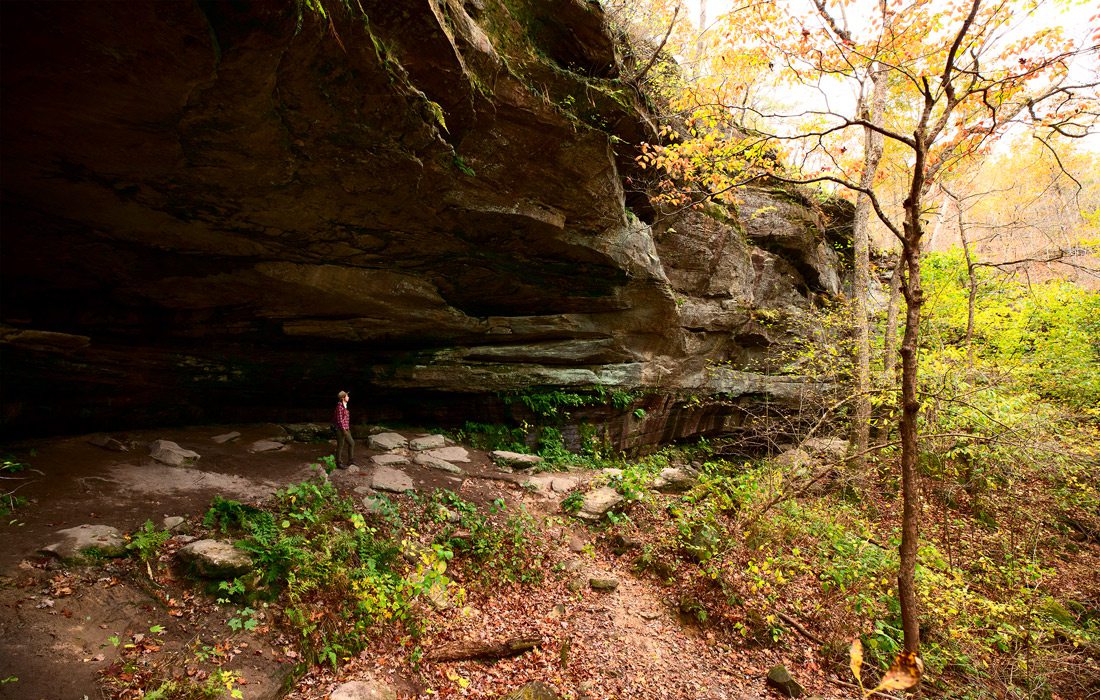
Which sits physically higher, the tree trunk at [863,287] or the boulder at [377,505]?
the tree trunk at [863,287]

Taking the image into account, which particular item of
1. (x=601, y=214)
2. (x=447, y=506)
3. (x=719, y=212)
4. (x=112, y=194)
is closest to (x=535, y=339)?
(x=601, y=214)

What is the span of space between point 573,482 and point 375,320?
503 cm

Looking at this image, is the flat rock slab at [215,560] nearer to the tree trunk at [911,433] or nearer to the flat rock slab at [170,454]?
the flat rock slab at [170,454]

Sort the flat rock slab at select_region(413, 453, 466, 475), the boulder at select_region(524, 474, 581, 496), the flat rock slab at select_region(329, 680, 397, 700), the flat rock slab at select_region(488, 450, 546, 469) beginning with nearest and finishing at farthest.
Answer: the flat rock slab at select_region(329, 680, 397, 700)
the boulder at select_region(524, 474, 581, 496)
the flat rock slab at select_region(413, 453, 466, 475)
the flat rock slab at select_region(488, 450, 546, 469)

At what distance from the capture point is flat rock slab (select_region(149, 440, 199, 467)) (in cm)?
688

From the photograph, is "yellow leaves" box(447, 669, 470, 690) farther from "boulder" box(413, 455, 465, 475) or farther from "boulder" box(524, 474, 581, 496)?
"boulder" box(413, 455, 465, 475)

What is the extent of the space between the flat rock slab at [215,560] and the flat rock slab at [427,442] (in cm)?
488

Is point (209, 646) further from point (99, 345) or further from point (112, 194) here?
point (99, 345)

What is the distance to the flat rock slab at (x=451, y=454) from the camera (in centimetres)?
928

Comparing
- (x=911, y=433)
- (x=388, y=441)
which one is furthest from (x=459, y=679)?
(x=388, y=441)

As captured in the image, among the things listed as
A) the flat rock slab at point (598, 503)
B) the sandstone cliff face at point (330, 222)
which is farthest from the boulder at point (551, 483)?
the sandstone cliff face at point (330, 222)

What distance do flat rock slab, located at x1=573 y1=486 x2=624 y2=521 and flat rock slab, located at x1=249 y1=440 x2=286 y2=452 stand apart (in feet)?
18.6

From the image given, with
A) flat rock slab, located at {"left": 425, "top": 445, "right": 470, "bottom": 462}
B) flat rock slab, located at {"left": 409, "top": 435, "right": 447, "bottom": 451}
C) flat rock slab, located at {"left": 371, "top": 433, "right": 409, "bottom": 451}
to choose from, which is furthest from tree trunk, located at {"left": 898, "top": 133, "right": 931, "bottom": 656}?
flat rock slab, located at {"left": 371, "top": 433, "right": 409, "bottom": 451}

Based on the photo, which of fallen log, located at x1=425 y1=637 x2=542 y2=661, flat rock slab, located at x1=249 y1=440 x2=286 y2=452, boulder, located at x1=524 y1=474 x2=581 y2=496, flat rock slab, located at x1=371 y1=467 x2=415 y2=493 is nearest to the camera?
fallen log, located at x1=425 y1=637 x2=542 y2=661
